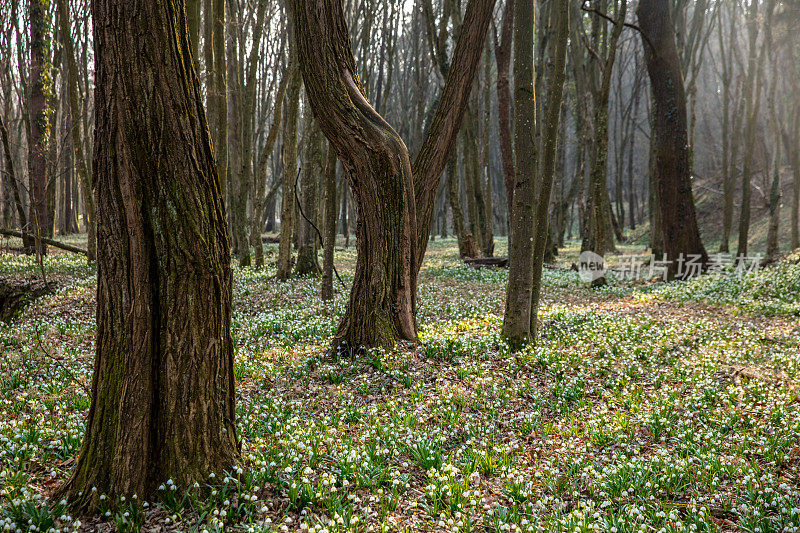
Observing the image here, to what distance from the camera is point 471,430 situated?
4.82 metres

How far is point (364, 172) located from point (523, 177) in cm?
225

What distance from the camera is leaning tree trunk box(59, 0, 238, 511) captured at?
10.5 ft

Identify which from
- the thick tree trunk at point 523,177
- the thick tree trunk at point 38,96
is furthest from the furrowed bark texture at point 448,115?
the thick tree trunk at point 38,96

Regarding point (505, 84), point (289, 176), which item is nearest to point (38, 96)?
point (289, 176)

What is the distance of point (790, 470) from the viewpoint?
414cm

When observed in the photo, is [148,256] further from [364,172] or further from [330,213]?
[330,213]

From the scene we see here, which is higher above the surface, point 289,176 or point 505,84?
point 505,84

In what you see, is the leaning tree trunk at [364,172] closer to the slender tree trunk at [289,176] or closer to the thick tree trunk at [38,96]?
the slender tree trunk at [289,176]

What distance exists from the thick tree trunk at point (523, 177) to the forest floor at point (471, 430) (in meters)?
0.55

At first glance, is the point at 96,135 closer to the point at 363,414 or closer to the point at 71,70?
the point at 363,414

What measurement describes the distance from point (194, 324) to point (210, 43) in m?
10.6

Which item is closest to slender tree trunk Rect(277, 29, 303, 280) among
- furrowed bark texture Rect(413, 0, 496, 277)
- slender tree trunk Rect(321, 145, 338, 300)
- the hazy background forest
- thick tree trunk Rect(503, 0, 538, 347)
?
the hazy background forest

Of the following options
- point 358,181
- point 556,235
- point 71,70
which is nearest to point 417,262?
point 358,181

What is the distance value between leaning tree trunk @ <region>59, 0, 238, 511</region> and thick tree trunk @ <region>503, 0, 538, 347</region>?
15.4ft
